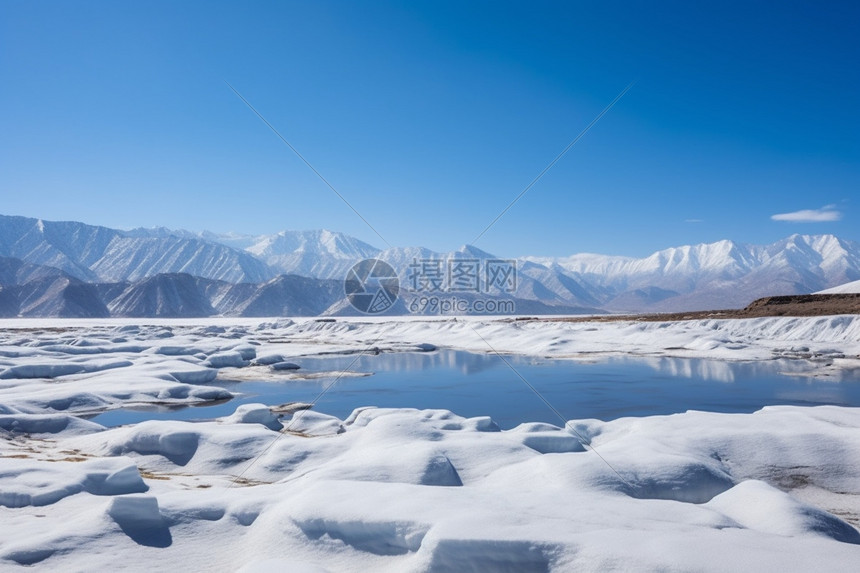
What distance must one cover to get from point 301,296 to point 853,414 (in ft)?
523

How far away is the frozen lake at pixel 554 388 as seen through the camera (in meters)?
15.4

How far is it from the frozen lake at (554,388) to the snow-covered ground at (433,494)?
12.6 ft

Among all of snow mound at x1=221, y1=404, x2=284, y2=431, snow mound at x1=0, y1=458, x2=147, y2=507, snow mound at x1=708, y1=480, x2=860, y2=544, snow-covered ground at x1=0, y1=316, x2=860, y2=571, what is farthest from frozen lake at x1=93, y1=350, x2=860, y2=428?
snow mound at x1=708, y1=480, x2=860, y2=544

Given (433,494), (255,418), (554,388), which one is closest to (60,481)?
(433,494)

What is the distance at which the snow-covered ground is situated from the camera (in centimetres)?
476

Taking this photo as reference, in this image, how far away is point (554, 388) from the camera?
2003 centimetres

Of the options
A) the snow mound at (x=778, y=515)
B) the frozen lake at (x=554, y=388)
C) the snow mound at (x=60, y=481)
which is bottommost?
the frozen lake at (x=554, y=388)

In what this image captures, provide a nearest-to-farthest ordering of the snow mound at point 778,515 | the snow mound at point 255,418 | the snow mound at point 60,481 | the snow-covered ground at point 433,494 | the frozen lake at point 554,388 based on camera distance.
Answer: the snow-covered ground at point 433,494
the snow mound at point 778,515
the snow mound at point 60,481
the snow mound at point 255,418
the frozen lake at point 554,388

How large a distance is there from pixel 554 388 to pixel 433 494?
48.7 feet

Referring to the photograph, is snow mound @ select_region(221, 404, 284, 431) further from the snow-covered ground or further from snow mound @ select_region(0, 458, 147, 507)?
snow mound @ select_region(0, 458, 147, 507)

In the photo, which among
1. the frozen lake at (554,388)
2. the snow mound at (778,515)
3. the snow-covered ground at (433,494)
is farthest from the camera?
the frozen lake at (554,388)

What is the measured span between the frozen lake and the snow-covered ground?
3.84 meters

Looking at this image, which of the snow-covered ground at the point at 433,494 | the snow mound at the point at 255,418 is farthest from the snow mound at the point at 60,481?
the snow mound at the point at 255,418

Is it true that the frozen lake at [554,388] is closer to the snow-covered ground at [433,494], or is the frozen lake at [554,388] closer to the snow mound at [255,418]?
the snow mound at [255,418]
